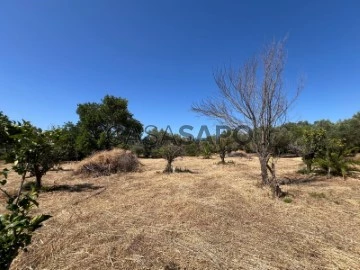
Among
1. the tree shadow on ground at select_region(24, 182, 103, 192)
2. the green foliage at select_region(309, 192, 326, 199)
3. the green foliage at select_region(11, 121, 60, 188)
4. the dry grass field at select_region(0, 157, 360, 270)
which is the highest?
the green foliage at select_region(11, 121, 60, 188)

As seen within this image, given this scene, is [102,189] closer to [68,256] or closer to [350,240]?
[68,256]

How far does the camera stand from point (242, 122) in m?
7.46

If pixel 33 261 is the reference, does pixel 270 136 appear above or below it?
above

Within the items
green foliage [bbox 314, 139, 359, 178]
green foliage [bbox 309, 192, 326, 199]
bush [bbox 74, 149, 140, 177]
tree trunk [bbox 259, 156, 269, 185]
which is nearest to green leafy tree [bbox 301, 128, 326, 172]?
green foliage [bbox 314, 139, 359, 178]

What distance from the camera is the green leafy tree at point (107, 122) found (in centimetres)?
2214

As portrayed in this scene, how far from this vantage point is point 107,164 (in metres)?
10.1

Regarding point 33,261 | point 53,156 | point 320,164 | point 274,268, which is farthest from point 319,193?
point 53,156

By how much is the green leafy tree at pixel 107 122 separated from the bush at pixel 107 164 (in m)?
10.8

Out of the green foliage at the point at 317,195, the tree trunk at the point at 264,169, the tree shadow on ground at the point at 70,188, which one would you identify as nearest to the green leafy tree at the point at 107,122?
the tree shadow on ground at the point at 70,188

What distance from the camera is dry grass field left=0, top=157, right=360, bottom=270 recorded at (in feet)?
9.57

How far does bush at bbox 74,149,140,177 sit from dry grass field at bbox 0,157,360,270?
9.83 feet

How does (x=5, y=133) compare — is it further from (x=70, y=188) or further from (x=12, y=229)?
(x=70, y=188)

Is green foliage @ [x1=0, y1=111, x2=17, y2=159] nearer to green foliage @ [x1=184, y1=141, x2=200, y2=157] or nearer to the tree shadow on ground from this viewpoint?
the tree shadow on ground

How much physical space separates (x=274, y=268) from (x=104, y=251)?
2.13 metres
